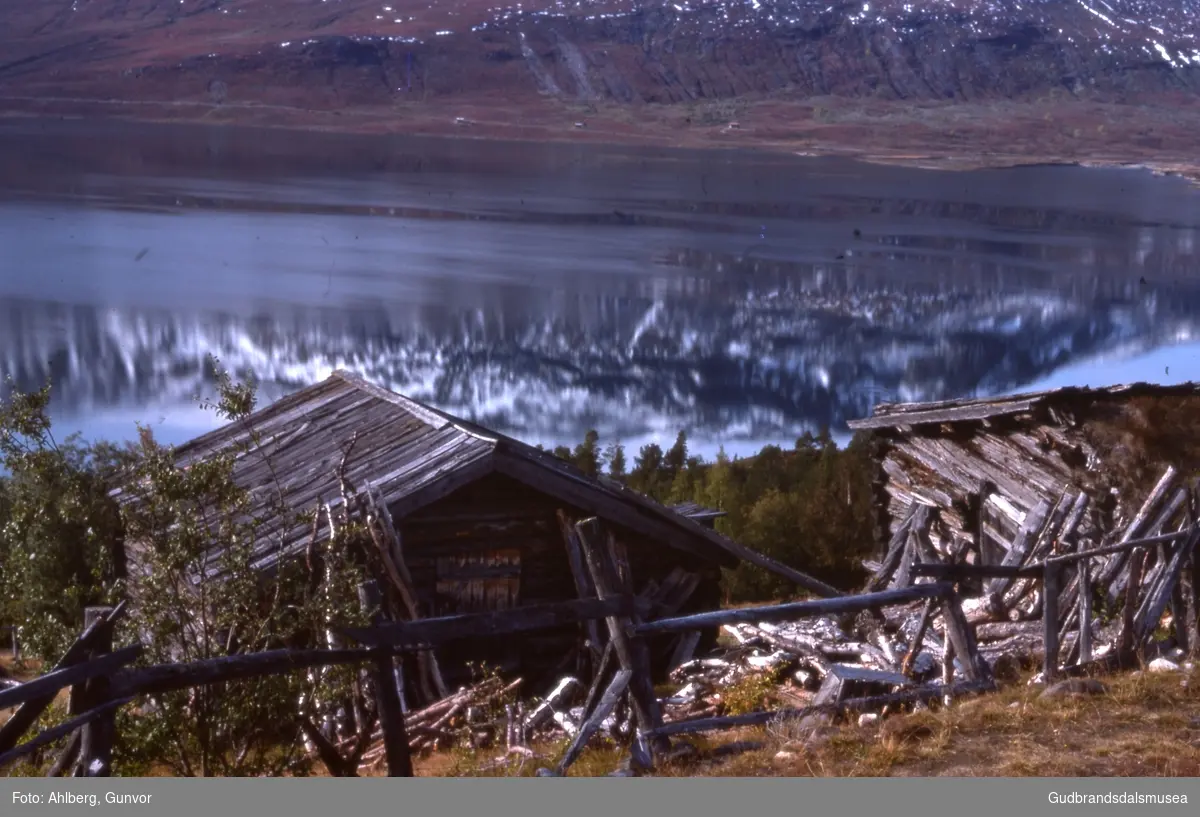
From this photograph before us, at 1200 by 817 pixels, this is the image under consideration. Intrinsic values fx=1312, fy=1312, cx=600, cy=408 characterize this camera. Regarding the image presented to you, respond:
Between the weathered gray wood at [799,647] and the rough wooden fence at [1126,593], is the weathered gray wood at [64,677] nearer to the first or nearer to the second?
the rough wooden fence at [1126,593]

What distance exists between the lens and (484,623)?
19.8 ft

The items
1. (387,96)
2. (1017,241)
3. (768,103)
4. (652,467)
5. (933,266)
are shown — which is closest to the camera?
(652,467)

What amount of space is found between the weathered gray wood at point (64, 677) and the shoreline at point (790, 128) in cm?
10048

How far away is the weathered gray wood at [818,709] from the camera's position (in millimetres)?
6422

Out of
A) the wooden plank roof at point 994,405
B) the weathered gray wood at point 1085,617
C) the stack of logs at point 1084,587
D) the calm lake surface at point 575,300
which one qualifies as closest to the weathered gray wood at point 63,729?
the stack of logs at point 1084,587

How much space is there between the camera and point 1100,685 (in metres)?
7.33

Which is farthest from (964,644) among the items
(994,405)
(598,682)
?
(994,405)

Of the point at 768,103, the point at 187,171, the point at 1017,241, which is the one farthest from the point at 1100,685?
the point at 768,103

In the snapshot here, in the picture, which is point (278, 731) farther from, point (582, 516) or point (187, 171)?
point (187, 171)

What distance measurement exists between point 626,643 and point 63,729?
254cm

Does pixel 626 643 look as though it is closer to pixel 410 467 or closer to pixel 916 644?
pixel 916 644

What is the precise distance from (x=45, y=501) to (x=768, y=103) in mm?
157460

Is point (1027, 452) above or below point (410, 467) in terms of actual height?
below

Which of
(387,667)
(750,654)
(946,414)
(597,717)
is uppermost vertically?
(387,667)
